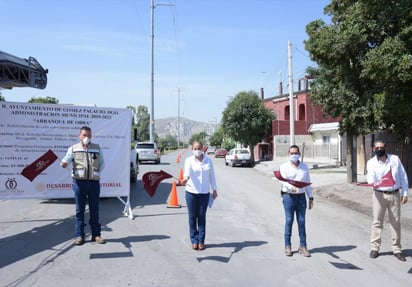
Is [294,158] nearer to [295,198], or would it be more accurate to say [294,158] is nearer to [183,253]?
[295,198]

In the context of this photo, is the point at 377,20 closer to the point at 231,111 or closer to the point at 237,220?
the point at 237,220

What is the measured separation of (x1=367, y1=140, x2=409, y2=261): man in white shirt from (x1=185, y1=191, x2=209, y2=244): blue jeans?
2.65 metres

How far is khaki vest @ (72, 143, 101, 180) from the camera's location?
7.28m

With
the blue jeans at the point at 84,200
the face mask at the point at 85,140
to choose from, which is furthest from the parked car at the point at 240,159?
the face mask at the point at 85,140

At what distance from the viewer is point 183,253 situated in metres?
6.80

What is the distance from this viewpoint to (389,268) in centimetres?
614

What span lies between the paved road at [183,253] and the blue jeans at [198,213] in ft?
0.77

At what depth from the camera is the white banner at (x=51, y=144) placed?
32.1ft

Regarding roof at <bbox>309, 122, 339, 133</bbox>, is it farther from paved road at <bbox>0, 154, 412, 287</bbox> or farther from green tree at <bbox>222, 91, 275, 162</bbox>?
paved road at <bbox>0, 154, 412, 287</bbox>

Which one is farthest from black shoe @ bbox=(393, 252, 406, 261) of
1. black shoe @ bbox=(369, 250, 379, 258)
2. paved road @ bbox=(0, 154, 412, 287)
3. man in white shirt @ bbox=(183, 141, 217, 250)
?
man in white shirt @ bbox=(183, 141, 217, 250)

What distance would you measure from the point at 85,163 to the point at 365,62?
32.9 feet

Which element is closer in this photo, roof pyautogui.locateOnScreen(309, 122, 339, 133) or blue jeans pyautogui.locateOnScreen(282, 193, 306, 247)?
blue jeans pyautogui.locateOnScreen(282, 193, 306, 247)

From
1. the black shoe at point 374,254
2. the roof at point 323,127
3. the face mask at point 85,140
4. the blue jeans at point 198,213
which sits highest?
the roof at point 323,127

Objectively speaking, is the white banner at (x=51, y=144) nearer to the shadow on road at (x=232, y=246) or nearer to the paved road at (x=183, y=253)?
the paved road at (x=183, y=253)
